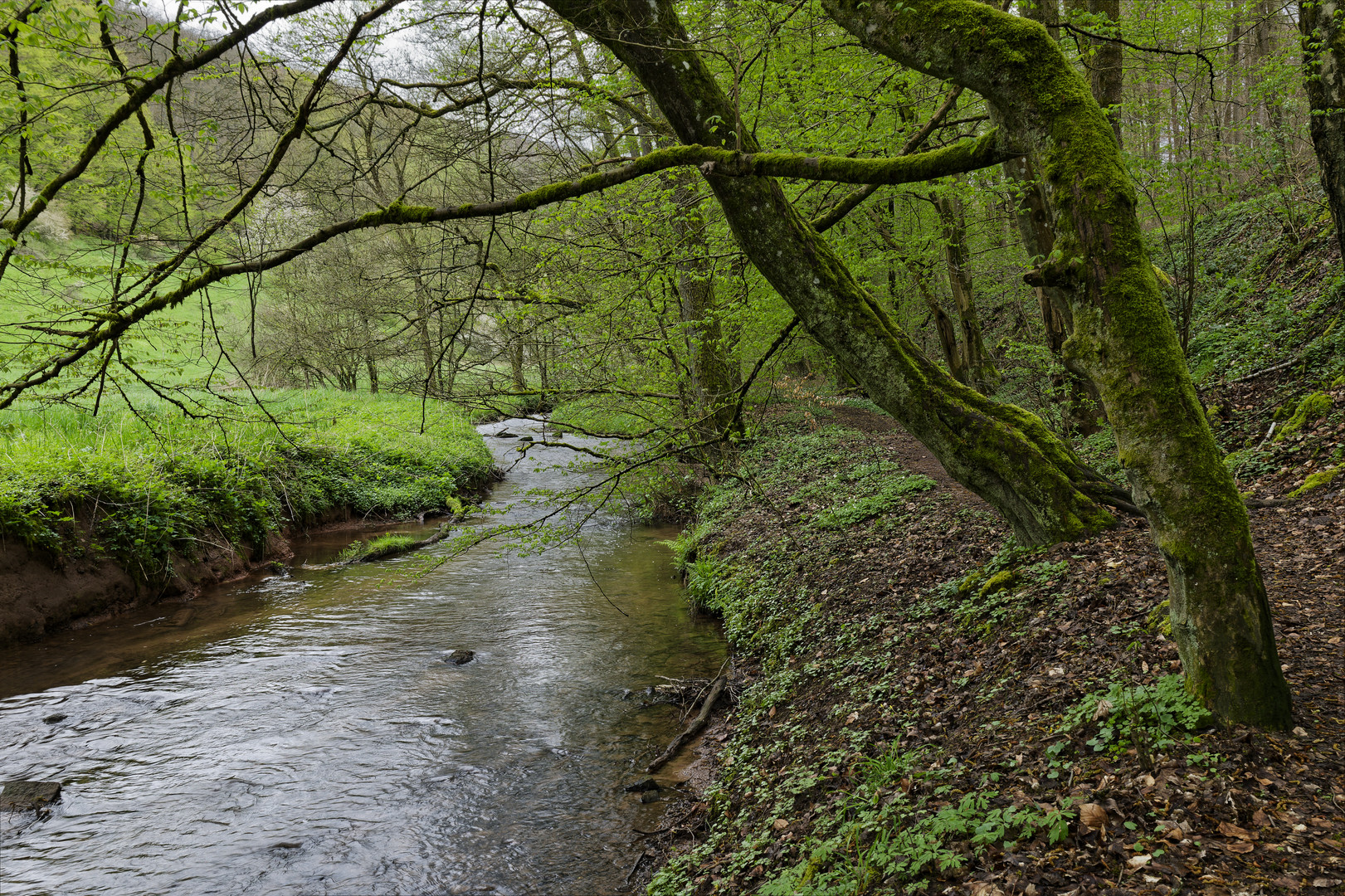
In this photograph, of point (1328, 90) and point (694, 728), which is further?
point (694, 728)

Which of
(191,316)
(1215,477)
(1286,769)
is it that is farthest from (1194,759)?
(191,316)

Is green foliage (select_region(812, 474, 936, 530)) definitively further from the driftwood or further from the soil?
the soil

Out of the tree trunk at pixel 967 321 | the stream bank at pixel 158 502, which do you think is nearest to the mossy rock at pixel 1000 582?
the stream bank at pixel 158 502

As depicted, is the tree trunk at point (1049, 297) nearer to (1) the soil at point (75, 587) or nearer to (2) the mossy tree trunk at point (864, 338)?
(2) the mossy tree trunk at point (864, 338)

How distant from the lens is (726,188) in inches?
189

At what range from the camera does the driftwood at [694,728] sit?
5859 millimetres

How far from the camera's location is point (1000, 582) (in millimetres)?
5422

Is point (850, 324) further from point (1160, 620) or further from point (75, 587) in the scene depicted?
point (75, 587)

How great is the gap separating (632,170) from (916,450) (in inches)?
457

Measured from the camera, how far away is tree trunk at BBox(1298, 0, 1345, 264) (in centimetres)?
489

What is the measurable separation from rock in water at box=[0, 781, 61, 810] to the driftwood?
4717mm

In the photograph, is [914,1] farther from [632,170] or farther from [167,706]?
[167,706]

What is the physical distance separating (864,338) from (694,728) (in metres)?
3.75

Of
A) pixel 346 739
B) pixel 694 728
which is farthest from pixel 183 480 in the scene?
pixel 694 728
